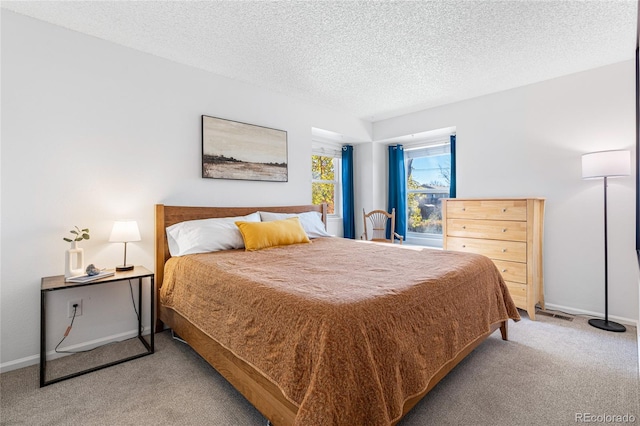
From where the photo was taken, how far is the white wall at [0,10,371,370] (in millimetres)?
2062

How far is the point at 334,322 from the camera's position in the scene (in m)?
1.12

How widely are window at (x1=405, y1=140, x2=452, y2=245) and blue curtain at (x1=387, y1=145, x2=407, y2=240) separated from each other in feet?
0.41

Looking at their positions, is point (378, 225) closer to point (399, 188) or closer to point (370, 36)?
point (399, 188)

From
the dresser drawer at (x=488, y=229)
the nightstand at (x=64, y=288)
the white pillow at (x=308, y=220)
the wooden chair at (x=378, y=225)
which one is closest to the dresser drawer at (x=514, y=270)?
the dresser drawer at (x=488, y=229)

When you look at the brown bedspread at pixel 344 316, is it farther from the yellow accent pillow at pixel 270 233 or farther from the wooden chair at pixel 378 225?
the wooden chair at pixel 378 225

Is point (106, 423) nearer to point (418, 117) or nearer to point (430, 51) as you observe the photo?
point (430, 51)

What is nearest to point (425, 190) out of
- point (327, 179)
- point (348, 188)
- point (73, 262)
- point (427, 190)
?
point (427, 190)

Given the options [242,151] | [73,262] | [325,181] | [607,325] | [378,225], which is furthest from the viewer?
[325,181]

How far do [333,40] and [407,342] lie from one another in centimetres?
225

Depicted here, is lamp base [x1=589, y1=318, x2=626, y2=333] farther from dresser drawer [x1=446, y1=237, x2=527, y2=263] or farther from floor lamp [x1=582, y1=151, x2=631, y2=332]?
dresser drawer [x1=446, y1=237, x2=527, y2=263]

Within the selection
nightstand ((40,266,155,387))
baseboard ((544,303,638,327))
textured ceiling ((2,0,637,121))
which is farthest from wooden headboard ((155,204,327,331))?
baseboard ((544,303,638,327))

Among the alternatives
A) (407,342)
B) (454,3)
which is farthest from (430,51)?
(407,342)

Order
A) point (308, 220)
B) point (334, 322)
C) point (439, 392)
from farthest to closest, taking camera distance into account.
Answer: point (308, 220) → point (439, 392) → point (334, 322)

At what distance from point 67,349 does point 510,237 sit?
396 centimetres
